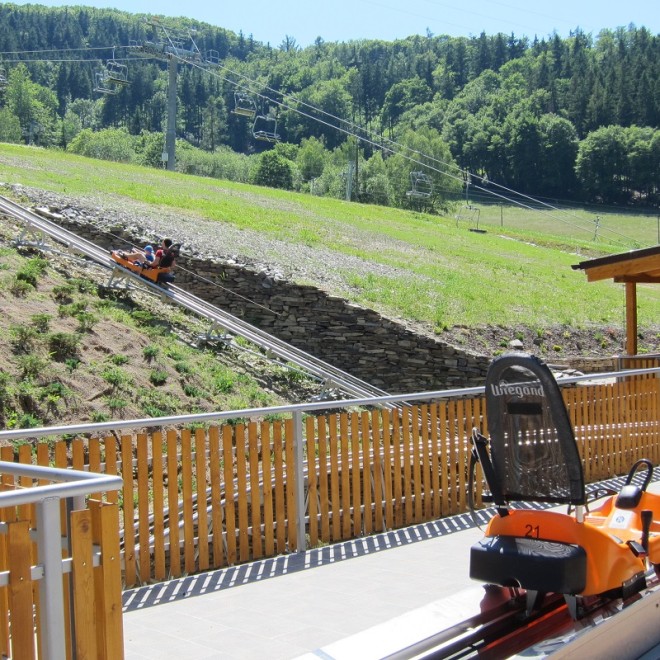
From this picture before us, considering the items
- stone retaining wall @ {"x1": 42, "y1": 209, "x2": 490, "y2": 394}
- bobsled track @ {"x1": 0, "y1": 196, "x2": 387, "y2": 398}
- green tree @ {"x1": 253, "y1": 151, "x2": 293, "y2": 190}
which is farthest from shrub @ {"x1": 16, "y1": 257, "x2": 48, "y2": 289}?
green tree @ {"x1": 253, "y1": 151, "x2": 293, "y2": 190}

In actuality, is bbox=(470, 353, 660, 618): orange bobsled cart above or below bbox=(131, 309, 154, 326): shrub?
above

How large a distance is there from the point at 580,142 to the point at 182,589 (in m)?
131

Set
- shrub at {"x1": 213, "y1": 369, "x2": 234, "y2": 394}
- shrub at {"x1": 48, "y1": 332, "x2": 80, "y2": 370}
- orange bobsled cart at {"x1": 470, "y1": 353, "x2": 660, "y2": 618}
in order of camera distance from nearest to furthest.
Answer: orange bobsled cart at {"x1": 470, "y1": 353, "x2": 660, "y2": 618} < shrub at {"x1": 48, "y1": 332, "x2": 80, "y2": 370} < shrub at {"x1": 213, "y1": 369, "x2": 234, "y2": 394}

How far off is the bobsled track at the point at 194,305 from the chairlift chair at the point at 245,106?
25.8 meters

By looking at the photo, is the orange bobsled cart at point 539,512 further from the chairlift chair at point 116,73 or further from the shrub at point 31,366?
the chairlift chair at point 116,73

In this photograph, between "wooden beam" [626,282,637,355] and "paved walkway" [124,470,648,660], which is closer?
"paved walkway" [124,470,648,660]

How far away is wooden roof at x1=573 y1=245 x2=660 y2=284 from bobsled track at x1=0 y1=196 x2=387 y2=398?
578 cm

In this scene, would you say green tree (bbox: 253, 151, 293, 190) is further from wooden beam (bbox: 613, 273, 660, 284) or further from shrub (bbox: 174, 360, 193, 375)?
shrub (bbox: 174, 360, 193, 375)

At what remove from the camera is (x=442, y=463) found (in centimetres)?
941

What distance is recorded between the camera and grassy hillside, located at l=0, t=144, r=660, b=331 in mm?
27812

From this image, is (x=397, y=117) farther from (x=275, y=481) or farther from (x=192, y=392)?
(x=275, y=481)

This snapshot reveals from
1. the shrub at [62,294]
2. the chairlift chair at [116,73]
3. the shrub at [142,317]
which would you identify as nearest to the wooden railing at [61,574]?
the shrub at [62,294]

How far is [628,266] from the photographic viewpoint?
16.8 metres

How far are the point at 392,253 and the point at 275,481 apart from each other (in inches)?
1084
